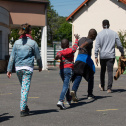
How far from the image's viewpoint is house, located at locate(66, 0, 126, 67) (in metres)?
33.9

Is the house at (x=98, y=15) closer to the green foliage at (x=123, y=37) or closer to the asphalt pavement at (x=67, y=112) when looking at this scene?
the green foliage at (x=123, y=37)

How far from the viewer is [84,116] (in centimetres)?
657

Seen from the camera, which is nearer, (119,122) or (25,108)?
(119,122)

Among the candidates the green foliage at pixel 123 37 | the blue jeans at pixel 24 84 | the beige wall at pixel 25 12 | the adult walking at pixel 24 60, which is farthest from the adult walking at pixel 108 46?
the green foliage at pixel 123 37

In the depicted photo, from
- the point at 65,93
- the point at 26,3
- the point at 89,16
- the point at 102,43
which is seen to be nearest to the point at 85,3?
the point at 89,16

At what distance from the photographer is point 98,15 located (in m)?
35.8

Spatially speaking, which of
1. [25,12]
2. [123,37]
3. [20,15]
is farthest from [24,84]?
[123,37]

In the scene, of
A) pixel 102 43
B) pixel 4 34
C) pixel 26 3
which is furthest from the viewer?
pixel 26 3

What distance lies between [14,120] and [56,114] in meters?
0.93

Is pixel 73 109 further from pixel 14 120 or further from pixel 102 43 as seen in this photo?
pixel 102 43

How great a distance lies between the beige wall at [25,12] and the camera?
25.6 m

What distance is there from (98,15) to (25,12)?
1166 centimetres

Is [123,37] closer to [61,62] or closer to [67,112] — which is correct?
[61,62]

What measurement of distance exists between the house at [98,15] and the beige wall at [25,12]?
970cm
